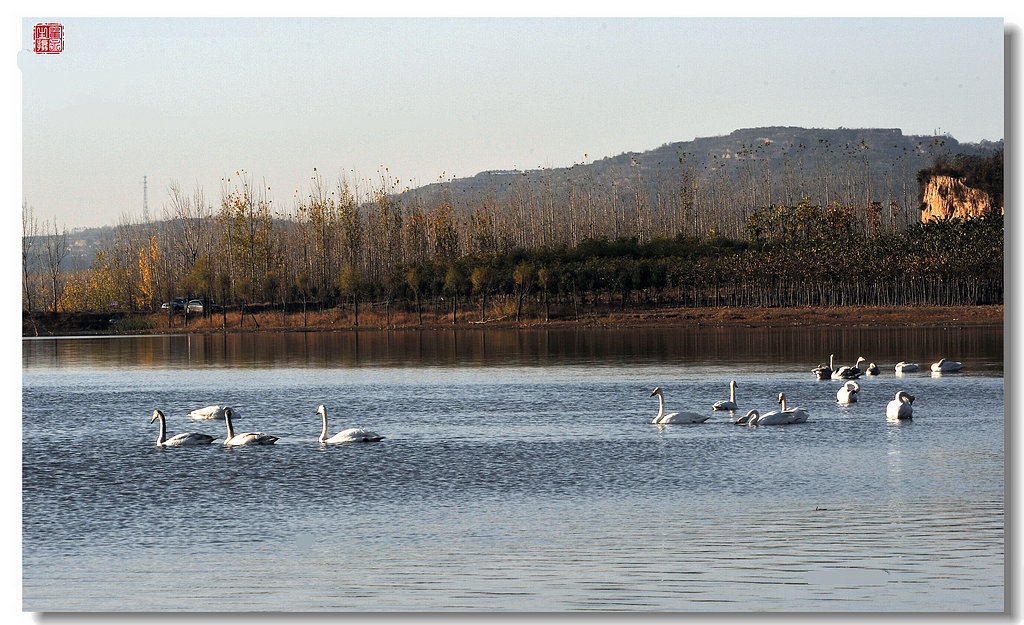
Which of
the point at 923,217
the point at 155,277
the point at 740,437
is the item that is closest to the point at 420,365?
the point at 740,437

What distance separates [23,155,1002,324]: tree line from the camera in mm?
90500

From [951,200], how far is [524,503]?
96068mm

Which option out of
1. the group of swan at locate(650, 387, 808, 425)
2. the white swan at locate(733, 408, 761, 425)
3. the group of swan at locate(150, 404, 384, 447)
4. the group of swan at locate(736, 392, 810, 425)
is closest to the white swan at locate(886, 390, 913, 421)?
the group of swan at locate(650, 387, 808, 425)

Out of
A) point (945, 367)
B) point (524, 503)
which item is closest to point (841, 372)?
point (945, 367)

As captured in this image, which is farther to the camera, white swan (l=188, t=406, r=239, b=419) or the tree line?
the tree line

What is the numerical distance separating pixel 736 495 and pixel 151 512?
917 centimetres

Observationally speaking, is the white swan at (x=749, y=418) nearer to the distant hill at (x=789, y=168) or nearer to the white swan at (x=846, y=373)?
the white swan at (x=846, y=373)

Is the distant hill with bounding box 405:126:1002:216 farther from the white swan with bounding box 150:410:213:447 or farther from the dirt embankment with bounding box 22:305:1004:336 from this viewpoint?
the white swan with bounding box 150:410:213:447

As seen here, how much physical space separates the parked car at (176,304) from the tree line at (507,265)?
1001 millimetres

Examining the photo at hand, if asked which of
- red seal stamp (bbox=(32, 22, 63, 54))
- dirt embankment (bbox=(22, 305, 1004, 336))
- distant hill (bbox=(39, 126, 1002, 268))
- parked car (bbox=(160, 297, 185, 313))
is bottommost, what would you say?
dirt embankment (bbox=(22, 305, 1004, 336))

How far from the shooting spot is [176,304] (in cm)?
10638

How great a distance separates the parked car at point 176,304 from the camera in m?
95.9

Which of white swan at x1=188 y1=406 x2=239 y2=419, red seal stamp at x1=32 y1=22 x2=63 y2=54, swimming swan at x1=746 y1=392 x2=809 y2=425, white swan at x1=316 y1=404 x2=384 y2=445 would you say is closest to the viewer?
red seal stamp at x1=32 y1=22 x2=63 y2=54

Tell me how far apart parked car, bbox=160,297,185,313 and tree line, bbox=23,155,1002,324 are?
1.00 m
